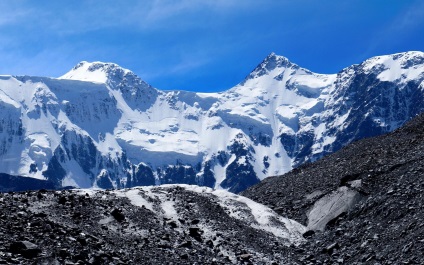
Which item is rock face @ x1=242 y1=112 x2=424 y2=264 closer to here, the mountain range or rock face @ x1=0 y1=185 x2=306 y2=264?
the mountain range

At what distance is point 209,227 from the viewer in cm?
4603

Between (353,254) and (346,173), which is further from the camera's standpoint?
(346,173)

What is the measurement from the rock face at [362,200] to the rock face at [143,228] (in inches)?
106

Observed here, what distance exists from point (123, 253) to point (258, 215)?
55.0 feet

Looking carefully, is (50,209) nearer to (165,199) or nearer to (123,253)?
(123,253)

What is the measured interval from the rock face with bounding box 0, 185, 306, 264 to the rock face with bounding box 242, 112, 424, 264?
2683 millimetres

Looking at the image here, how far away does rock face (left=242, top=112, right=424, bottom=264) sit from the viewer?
38.6 m

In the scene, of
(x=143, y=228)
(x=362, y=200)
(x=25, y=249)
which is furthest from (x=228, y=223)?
(x=25, y=249)

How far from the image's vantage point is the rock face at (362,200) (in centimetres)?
3862

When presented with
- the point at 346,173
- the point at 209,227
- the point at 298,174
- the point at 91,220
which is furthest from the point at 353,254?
the point at 298,174

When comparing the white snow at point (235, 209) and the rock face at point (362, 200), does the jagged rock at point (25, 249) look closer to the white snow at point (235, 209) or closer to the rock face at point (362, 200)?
the white snow at point (235, 209)

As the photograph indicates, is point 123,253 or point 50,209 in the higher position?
point 50,209

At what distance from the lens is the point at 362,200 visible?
50688 mm

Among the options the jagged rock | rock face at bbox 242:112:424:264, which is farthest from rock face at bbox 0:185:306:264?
rock face at bbox 242:112:424:264
